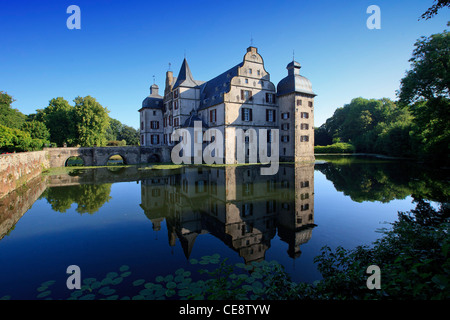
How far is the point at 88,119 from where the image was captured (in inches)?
1710

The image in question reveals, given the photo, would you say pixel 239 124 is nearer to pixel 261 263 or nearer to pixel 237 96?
pixel 237 96

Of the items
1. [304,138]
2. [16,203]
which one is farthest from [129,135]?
[16,203]

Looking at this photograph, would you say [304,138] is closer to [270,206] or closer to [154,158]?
[154,158]

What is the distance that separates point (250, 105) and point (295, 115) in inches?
259

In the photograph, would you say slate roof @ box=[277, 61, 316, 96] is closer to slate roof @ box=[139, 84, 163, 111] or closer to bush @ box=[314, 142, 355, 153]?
slate roof @ box=[139, 84, 163, 111]

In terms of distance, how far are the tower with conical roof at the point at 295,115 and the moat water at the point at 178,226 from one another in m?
18.9

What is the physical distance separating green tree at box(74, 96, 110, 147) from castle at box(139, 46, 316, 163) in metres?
15.5

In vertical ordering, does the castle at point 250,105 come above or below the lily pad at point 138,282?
above

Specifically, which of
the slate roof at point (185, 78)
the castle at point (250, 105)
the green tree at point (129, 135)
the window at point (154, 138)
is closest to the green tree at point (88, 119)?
the window at point (154, 138)

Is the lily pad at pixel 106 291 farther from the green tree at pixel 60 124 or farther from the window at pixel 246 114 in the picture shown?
the green tree at pixel 60 124

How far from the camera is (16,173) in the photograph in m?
15.7

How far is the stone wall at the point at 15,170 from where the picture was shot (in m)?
13.3

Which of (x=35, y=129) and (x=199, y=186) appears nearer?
(x=199, y=186)
